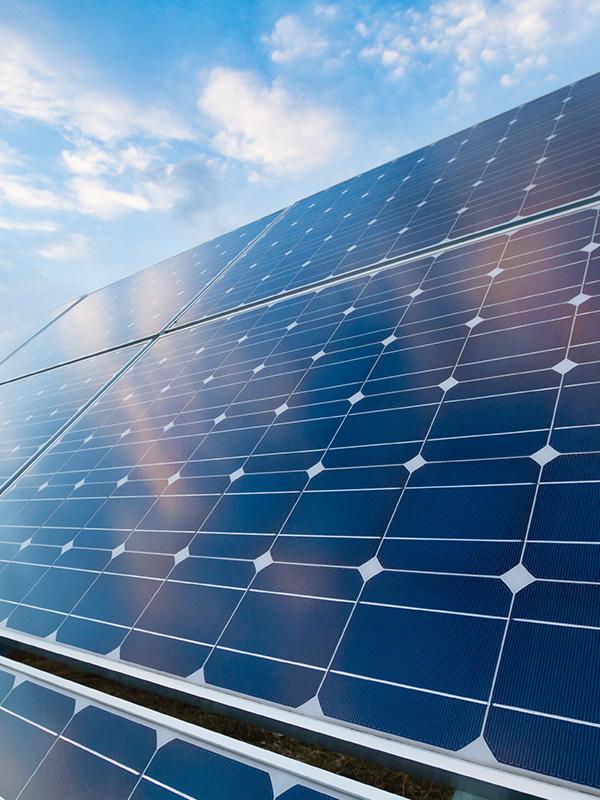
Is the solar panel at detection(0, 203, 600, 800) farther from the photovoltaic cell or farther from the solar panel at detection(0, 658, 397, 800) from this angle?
the photovoltaic cell

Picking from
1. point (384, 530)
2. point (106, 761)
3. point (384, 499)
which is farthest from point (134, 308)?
point (106, 761)

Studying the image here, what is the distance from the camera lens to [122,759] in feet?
10.3

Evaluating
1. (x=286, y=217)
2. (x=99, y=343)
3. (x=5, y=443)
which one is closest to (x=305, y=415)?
(x=5, y=443)

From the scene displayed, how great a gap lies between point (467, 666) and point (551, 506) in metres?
1.17

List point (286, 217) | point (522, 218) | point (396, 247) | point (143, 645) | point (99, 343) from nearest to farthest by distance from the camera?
1. point (143, 645)
2. point (522, 218)
3. point (396, 247)
4. point (99, 343)
5. point (286, 217)

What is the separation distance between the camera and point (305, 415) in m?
5.38

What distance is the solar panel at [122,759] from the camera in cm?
262

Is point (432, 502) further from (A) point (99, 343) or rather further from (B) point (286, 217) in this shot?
(B) point (286, 217)

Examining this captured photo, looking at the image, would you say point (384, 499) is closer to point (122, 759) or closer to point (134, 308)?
point (122, 759)

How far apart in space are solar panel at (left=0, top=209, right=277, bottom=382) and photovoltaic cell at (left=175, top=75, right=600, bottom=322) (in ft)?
5.28

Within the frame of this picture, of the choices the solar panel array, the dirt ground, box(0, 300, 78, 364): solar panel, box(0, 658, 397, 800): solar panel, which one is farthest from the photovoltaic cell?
box(0, 300, 78, 364): solar panel

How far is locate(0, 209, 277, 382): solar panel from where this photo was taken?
13805 millimetres

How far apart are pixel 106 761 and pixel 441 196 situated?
9826mm

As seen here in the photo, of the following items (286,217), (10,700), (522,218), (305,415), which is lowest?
(10,700)
